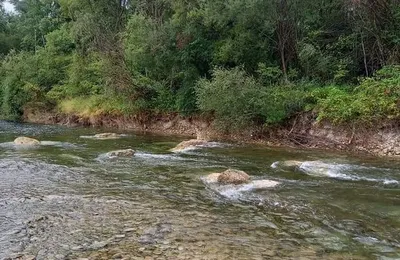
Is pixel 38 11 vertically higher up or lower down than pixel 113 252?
higher up

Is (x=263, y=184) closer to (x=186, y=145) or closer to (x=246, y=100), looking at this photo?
(x=186, y=145)

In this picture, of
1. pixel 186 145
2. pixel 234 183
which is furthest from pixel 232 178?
pixel 186 145

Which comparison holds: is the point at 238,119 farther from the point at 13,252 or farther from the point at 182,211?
the point at 13,252

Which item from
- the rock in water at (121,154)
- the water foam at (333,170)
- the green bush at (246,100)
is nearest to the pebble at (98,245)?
the water foam at (333,170)

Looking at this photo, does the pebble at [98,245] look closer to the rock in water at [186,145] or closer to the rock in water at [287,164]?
the rock in water at [287,164]

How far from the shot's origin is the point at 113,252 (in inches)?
278

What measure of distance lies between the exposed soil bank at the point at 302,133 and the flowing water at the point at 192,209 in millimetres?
2364

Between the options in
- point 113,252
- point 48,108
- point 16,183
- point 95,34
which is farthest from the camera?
point 48,108

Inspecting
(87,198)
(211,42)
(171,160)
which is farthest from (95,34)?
(87,198)

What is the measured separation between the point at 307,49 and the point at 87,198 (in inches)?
712

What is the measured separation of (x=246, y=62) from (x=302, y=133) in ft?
23.4

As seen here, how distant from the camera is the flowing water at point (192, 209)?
7.30m

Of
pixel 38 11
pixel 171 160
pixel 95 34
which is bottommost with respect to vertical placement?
pixel 171 160

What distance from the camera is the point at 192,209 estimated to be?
9.80 m
